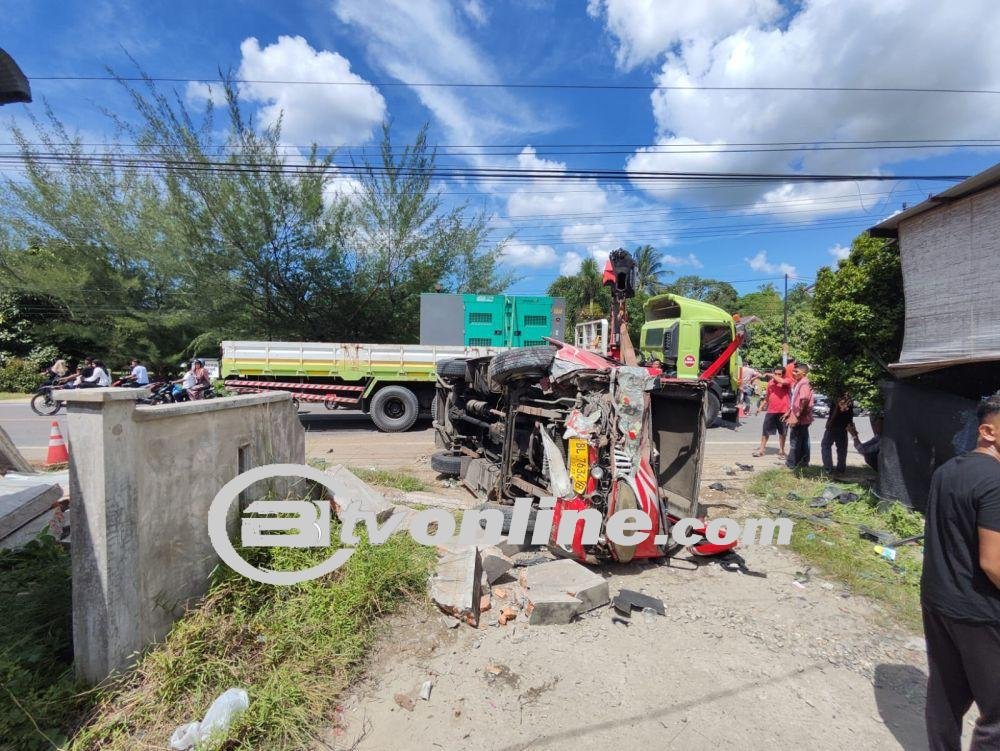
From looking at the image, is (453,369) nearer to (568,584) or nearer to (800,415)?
(568,584)

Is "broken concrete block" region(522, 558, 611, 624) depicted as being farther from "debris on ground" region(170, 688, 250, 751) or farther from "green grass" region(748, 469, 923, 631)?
"green grass" region(748, 469, 923, 631)

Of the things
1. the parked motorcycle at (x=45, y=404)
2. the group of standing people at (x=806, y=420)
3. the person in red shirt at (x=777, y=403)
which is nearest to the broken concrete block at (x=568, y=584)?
the group of standing people at (x=806, y=420)

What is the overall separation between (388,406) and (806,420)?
7425 mm

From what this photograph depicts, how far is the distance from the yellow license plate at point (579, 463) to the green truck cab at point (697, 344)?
22.5 feet

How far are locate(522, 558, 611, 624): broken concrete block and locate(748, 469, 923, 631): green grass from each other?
6.69 ft

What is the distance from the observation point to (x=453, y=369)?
6.85 m

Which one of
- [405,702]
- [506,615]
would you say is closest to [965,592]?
[506,615]

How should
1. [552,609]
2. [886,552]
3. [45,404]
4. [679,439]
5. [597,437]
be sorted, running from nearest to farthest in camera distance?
[552,609]
[597,437]
[886,552]
[679,439]
[45,404]

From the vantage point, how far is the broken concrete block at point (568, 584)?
3.31 m

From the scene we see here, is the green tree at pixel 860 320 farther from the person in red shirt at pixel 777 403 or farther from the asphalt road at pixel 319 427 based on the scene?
the asphalt road at pixel 319 427

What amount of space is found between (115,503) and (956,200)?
22.7 feet

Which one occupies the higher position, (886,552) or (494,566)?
(494,566)

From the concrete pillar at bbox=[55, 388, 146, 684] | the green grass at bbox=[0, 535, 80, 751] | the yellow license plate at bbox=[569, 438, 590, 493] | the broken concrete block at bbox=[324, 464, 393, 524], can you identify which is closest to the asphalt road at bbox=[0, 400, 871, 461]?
the yellow license plate at bbox=[569, 438, 590, 493]

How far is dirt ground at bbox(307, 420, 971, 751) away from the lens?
2.31 metres
